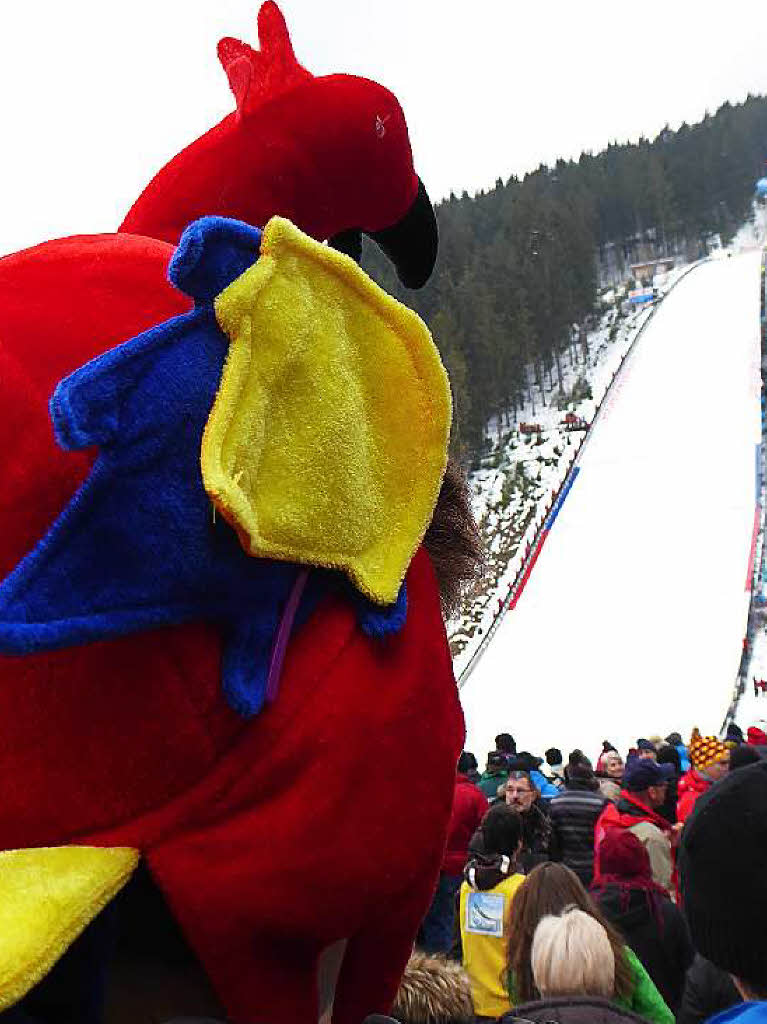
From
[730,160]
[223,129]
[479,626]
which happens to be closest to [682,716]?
[479,626]

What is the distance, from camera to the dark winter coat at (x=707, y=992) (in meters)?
3.21

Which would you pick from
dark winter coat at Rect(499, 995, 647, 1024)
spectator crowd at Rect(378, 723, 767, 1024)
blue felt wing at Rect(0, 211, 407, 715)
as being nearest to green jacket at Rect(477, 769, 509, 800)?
spectator crowd at Rect(378, 723, 767, 1024)

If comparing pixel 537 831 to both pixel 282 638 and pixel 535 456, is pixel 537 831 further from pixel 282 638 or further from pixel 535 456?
→ pixel 535 456

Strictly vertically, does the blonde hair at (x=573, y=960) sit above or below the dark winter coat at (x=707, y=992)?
above

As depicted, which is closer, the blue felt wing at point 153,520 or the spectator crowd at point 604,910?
the blue felt wing at point 153,520

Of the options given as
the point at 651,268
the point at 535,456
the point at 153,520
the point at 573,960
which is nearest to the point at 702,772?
the point at 573,960

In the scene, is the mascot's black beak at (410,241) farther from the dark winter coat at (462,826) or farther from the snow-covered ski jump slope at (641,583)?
the snow-covered ski jump slope at (641,583)

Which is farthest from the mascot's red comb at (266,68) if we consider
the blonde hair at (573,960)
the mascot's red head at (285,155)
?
the blonde hair at (573,960)

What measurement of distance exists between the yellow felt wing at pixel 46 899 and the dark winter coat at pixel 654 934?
3.24 metres

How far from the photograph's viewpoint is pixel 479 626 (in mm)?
22719

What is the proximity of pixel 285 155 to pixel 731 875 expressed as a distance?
1525 millimetres

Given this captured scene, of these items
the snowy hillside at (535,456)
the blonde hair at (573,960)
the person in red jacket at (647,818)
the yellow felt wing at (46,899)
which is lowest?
the snowy hillside at (535,456)

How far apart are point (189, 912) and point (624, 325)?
188ft

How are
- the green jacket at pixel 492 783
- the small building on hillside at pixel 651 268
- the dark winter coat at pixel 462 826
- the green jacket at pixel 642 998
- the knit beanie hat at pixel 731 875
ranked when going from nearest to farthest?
the knit beanie hat at pixel 731 875 < the green jacket at pixel 642 998 < the dark winter coat at pixel 462 826 < the green jacket at pixel 492 783 < the small building on hillside at pixel 651 268
